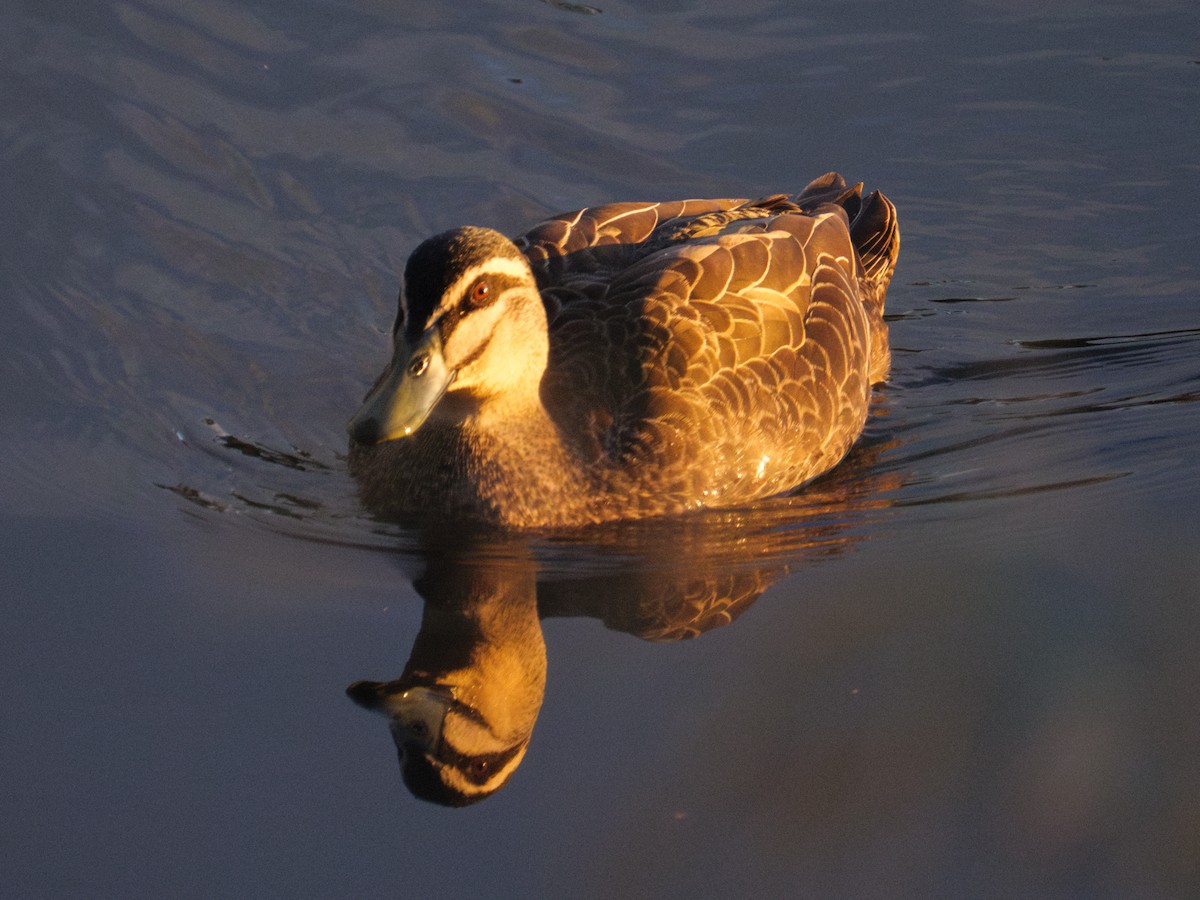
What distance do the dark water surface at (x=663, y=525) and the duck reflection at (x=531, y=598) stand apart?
0.11 ft

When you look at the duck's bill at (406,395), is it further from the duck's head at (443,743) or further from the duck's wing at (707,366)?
the duck's head at (443,743)

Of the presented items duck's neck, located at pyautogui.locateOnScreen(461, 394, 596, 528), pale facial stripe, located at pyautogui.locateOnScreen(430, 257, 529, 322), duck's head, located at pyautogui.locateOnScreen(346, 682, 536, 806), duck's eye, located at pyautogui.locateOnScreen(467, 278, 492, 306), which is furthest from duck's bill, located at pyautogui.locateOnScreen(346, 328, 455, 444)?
duck's head, located at pyautogui.locateOnScreen(346, 682, 536, 806)

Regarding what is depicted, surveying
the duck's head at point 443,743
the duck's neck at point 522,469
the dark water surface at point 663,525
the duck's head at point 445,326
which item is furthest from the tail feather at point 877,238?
the duck's head at point 443,743

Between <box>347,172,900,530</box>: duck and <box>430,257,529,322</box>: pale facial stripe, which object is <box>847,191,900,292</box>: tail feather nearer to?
<box>347,172,900,530</box>: duck

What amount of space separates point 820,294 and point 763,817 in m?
3.84

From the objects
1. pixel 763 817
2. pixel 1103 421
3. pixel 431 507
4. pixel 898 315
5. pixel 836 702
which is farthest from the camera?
pixel 898 315

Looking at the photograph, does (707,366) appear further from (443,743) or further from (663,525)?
(443,743)

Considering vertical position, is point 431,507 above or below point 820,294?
below

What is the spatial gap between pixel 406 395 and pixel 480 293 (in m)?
0.54

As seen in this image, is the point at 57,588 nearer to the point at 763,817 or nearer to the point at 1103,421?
the point at 763,817

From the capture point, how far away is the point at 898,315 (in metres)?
10.2

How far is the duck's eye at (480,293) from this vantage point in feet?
22.7

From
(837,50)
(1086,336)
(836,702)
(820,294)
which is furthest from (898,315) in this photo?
(836,702)

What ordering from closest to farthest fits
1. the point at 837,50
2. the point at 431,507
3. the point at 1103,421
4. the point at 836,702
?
the point at 836,702 → the point at 431,507 → the point at 1103,421 → the point at 837,50
